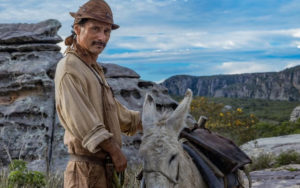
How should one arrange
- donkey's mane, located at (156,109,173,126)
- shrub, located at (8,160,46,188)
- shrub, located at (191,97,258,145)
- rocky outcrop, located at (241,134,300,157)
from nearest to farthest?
donkey's mane, located at (156,109,173,126) → shrub, located at (8,160,46,188) → rocky outcrop, located at (241,134,300,157) → shrub, located at (191,97,258,145)

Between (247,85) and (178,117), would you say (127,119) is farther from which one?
(247,85)

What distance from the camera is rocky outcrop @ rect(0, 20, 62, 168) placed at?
820cm

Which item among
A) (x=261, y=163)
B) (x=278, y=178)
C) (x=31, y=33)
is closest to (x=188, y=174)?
(x=278, y=178)

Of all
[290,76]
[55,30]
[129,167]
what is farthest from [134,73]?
[290,76]

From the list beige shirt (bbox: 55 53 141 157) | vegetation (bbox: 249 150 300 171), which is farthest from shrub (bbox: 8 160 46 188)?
vegetation (bbox: 249 150 300 171)

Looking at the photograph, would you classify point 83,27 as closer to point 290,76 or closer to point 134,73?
point 134,73

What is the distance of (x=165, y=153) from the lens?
2559 mm

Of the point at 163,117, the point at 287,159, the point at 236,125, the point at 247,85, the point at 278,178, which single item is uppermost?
the point at 163,117

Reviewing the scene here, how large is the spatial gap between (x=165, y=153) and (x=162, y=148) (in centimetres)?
4

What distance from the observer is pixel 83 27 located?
10.3ft

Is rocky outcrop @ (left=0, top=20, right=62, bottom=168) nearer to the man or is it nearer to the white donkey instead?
the man

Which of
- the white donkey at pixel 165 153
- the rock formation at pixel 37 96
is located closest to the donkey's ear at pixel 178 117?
the white donkey at pixel 165 153

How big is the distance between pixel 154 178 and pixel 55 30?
9164 mm

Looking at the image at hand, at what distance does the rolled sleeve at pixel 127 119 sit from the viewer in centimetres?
367
